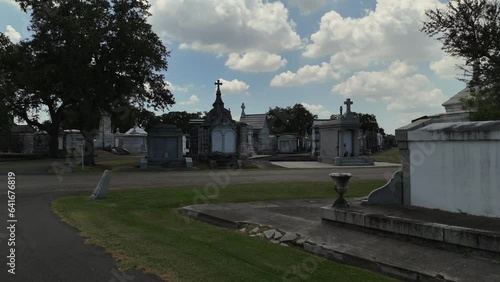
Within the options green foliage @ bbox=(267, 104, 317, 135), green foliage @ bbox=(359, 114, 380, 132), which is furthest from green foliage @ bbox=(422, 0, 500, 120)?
green foliage @ bbox=(359, 114, 380, 132)

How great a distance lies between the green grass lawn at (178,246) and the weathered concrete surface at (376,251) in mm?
266

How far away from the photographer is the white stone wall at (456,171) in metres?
7.12

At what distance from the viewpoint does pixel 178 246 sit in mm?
7094

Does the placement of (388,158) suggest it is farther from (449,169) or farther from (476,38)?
(449,169)

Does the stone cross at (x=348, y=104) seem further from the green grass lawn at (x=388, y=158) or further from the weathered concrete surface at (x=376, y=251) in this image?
the weathered concrete surface at (x=376, y=251)

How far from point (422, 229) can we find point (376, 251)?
828 millimetres

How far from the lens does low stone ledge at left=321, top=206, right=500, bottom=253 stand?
6017mm

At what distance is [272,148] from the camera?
57750mm

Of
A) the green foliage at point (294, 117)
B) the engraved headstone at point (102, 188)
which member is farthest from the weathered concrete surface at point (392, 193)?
the green foliage at point (294, 117)

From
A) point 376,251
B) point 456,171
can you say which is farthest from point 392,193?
point 376,251

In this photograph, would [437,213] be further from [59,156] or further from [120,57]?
[59,156]

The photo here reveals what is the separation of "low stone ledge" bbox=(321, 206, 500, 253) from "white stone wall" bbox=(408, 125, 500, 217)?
1.18 m

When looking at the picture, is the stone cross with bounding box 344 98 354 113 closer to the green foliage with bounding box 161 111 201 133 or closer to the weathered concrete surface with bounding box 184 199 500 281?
the weathered concrete surface with bounding box 184 199 500 281

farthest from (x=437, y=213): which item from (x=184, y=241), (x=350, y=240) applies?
(x=184, y=241)
